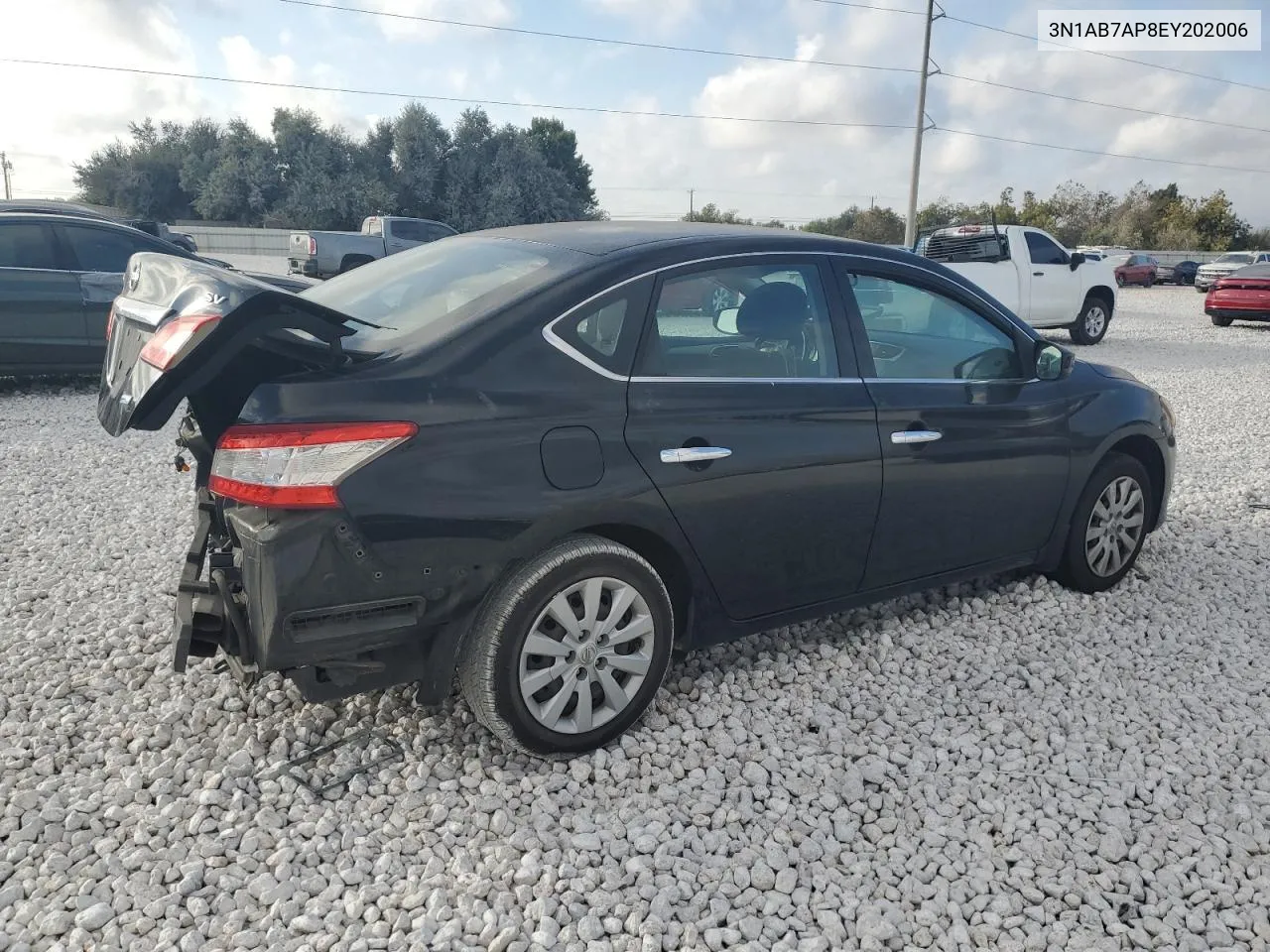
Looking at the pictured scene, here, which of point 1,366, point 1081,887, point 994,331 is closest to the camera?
point 1081,887

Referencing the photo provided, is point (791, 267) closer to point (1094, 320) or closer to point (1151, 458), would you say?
point (1151, 458)

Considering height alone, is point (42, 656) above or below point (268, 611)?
below

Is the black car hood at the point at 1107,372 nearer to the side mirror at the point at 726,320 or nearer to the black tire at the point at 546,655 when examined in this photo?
the side mirror at the point at 726,320

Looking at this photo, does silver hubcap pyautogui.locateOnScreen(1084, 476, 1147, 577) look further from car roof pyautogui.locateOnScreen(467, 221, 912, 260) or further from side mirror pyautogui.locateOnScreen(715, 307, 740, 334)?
side mirror pyautogui.locateOnScreen(715, 307, 740, 334)

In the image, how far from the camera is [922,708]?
3.54 metres

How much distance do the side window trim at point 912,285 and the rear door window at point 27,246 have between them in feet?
25.4

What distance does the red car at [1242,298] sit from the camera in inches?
717

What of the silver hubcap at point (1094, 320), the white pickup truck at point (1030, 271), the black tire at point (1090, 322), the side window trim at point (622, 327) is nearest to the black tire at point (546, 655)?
the side window trim at point (622, 327)

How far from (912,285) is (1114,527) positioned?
5.54ft

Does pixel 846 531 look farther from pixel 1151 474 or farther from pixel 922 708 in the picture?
pixel 1151 474

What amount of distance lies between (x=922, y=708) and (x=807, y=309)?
153 cm

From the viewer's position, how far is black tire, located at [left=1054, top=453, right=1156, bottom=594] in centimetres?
441

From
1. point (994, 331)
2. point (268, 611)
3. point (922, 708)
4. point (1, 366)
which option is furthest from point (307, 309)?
point (1, 366)

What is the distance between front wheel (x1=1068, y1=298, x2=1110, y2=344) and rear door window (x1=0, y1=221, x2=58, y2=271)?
45.9 feet
